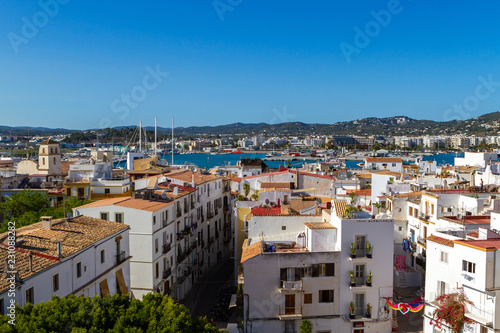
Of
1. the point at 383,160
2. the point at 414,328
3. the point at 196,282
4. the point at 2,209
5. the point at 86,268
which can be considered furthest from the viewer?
the point at 383,160

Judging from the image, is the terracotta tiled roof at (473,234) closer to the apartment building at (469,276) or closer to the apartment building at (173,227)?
the apartment building at (469,276)

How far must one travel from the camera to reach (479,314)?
16.6 m

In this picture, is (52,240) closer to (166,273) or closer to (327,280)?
(166,273)

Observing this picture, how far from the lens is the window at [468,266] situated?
16.7 meters

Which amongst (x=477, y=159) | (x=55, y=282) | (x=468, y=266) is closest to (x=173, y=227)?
(x=55, y=282)

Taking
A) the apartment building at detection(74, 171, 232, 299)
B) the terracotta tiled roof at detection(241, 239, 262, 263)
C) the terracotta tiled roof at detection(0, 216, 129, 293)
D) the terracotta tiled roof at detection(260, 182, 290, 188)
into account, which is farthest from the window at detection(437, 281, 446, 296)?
the terracotta tiled roof at detection(260, 182, 290, 188)

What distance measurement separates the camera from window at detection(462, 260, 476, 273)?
657 inches

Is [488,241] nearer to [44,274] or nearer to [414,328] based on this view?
[414,328]

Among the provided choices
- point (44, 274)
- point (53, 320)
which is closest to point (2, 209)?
point (44, 274)

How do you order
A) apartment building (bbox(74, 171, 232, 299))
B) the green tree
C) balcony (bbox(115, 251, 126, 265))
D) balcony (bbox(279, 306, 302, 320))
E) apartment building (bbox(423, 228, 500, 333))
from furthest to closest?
apartment building (bbox(74, 171, 232, 299)), balcony (bbox(115, 251, 126, 265)), balcony (bbox(279, 306, 302, 320)), the green tree, apartment building (bbox(423, 228, 500, 333))

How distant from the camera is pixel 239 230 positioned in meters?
29.7

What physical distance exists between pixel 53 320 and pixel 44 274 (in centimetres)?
419

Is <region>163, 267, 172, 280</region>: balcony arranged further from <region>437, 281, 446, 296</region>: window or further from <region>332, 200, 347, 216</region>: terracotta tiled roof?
<region>437, 281, 446, 296</region>: window

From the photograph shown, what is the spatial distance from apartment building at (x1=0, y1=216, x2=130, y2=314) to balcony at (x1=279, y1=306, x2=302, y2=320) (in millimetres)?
6919
